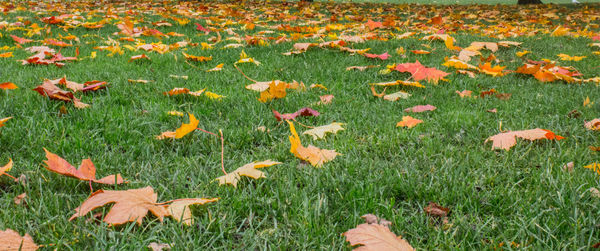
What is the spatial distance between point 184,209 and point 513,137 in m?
1.39

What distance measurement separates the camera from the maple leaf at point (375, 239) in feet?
3.40

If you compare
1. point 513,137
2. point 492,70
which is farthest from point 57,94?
point 492,70

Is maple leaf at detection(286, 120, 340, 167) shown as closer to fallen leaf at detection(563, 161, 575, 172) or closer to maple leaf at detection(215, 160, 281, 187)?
maple leaf at detection(215, 160, 281, 187)

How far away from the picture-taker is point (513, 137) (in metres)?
1.77

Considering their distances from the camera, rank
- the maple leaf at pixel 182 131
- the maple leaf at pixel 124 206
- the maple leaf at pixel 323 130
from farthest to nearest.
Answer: the maple leaf at pixel 323 130 → the maple leaf at pixel 182 131 → the maple leaf at pixel 124 206

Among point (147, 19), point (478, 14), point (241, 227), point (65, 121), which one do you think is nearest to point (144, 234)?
point (241, 227)

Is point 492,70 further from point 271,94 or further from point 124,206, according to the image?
point 124,206

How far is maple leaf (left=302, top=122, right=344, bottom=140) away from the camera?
1.90 meters

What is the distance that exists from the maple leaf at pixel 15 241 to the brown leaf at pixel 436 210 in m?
1.10

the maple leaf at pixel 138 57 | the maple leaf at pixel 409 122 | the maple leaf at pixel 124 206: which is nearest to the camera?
the maple leaf at pixel 124 206

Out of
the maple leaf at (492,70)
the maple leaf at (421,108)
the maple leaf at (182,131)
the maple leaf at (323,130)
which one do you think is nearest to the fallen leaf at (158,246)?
the maple leaf at (182,131)

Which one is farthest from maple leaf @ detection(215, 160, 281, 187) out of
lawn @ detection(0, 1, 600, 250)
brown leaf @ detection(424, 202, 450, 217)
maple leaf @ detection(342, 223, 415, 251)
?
brown leaf @ detection(424, 202, 450, 217)

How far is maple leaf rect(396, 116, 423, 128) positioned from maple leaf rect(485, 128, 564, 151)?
1.17 feet

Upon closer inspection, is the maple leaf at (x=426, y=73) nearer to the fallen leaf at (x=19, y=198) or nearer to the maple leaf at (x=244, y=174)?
the maple leaf at (x=244, y=174)
